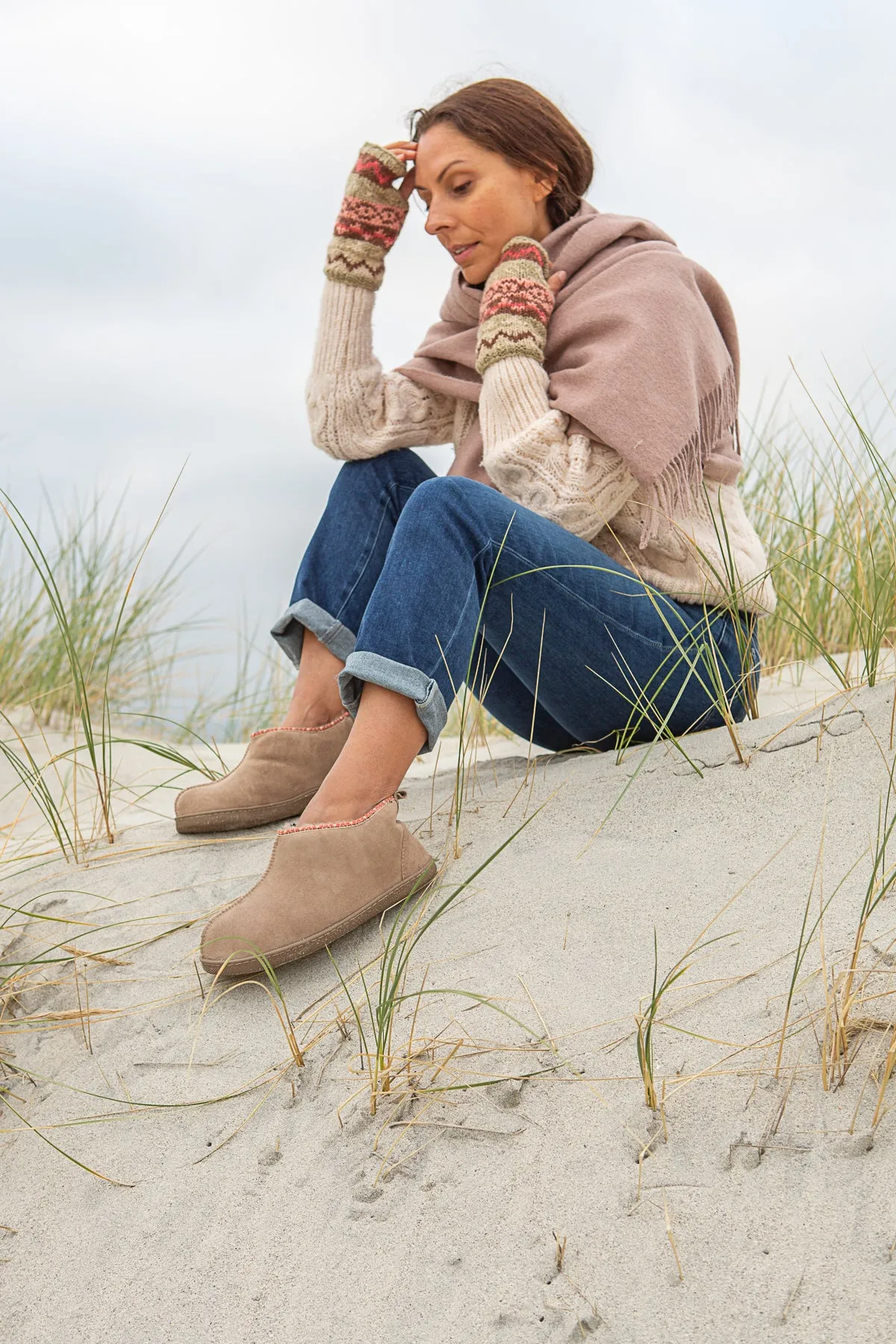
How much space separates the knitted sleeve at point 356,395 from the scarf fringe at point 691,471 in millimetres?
651

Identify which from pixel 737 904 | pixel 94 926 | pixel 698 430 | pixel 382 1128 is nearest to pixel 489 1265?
pixel 382 1128

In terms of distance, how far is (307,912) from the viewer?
5.56ft

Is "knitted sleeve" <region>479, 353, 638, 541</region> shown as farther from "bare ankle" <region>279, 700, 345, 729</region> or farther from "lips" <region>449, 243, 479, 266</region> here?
"bare ankle" <region>279, 700, 345, 729</region>

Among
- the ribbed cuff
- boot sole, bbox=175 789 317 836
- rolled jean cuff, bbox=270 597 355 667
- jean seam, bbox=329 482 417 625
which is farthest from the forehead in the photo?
boot sole, bbox=175 789 317 836

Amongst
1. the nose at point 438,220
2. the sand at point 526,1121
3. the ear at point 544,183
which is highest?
the ear at point 544,183

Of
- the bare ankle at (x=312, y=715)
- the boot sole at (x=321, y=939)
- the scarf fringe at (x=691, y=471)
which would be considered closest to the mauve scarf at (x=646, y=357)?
the scarf fringe at (x=691, y=471)

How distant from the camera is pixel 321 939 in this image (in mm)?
1698

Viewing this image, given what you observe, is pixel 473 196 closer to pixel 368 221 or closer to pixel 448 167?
pixel 448 167

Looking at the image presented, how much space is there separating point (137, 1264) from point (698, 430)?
169cm

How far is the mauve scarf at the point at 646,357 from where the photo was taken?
2.05 m

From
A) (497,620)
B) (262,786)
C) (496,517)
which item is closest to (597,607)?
(497,620)

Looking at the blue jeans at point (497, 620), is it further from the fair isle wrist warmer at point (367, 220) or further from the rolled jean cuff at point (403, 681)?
the fair isle wrist warmer at point (367, 220)

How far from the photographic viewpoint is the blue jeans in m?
1.81

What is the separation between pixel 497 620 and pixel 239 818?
72 cm
